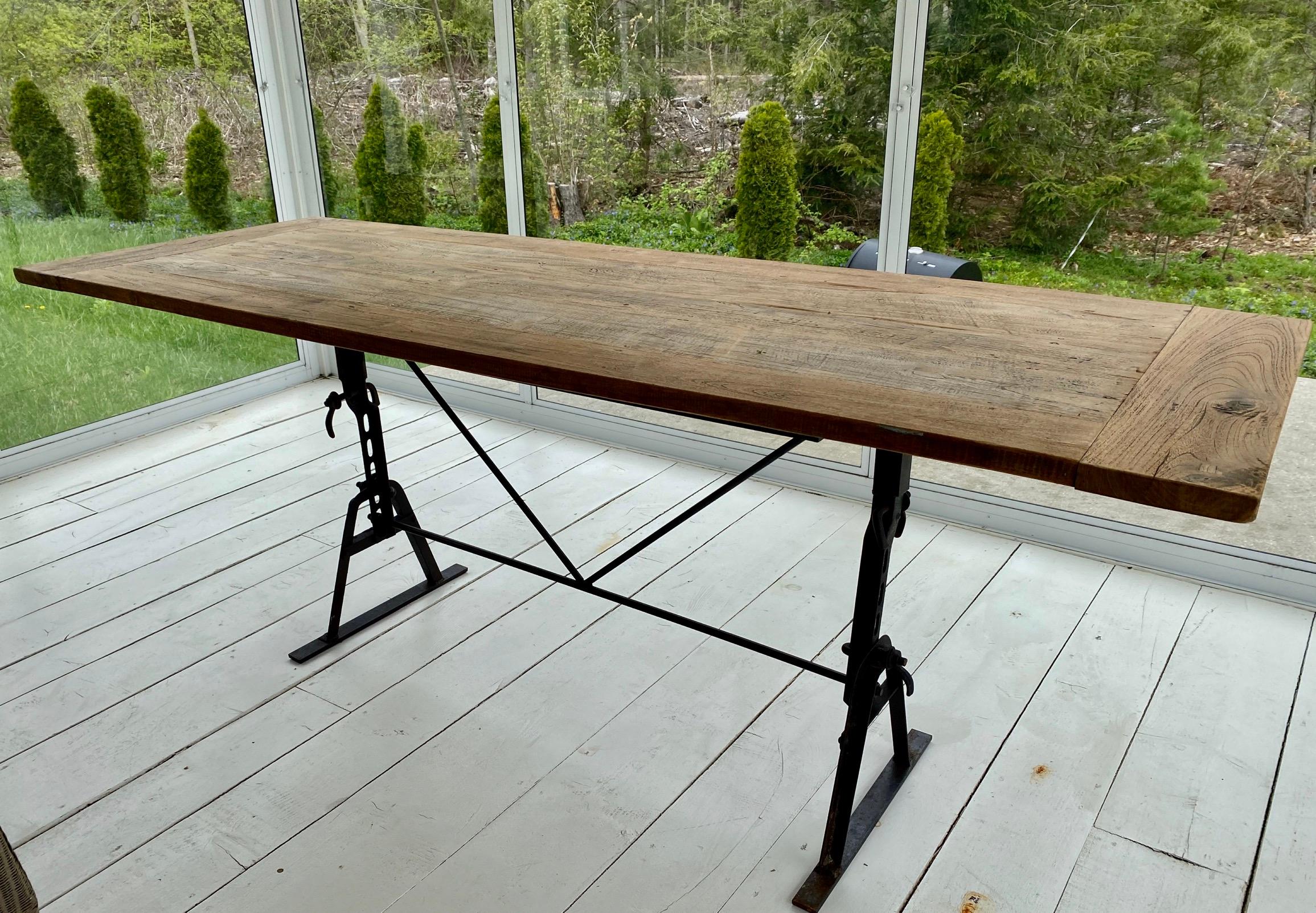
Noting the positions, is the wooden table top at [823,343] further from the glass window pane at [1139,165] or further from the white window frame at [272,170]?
the white window frame at [272,170]

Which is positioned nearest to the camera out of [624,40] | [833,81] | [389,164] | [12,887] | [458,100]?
[12,887]

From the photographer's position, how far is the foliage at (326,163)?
4152 mm

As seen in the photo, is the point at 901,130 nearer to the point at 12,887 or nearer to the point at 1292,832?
the point at 1292,832

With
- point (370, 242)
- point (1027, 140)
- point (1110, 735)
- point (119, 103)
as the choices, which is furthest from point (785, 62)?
point (119, 103)

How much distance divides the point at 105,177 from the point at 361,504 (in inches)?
79.6

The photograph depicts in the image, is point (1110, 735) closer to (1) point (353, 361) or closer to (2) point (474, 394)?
(1) point (353, 361)

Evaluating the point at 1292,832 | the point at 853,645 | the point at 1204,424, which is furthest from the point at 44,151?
the point at 1292,832

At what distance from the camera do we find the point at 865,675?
1784 millimetres

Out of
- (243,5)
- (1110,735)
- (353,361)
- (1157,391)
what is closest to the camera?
(1157,391)

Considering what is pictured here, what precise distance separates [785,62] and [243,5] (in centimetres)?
229

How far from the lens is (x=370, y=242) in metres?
2.60

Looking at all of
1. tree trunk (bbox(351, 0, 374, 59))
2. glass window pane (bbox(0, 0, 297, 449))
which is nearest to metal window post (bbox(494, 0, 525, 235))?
tree trunk (bbox(351, 0, 374, 59))

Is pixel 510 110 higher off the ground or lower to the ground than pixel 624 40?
lower

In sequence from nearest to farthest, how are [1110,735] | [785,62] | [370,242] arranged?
[1110,735], [370,242], [785,62]
